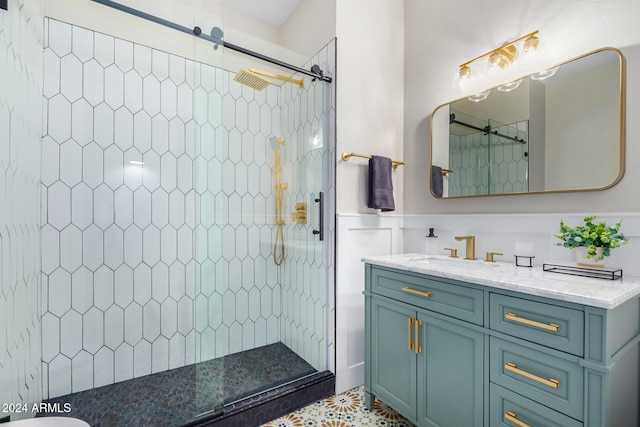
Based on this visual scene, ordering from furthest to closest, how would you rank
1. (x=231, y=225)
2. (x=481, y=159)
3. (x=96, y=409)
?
(x=231, y=225) → (x=481, y=159) → (x=96, y=409)

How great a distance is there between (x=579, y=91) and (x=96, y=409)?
3.04 m

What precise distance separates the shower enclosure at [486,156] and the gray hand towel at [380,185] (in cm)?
39

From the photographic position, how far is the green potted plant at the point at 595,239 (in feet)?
4.05

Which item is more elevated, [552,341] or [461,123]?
[461,123]

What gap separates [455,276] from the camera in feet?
4.29

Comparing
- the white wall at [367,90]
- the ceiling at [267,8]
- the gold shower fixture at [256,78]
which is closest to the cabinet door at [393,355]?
the white wall at [367,90]

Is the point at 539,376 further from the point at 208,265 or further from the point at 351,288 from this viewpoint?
the point at 208,265

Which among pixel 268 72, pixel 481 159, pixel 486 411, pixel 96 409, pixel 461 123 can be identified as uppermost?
pixel 268 72

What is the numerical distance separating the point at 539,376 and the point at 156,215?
2268mm

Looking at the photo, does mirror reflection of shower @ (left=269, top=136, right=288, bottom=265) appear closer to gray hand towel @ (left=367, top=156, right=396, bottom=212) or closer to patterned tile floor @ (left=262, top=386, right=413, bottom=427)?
gray hand towel @ (left=367, top=156, right=396, bottom=212)

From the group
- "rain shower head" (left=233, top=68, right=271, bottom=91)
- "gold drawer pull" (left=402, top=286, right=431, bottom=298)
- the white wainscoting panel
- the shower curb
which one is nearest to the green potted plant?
"gold drawer pull" (left=402, top=286, right=431, bottom=298)

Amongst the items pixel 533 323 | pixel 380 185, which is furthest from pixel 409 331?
pixel 380 185

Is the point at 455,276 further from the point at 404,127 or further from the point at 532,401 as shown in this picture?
the point at 404,127

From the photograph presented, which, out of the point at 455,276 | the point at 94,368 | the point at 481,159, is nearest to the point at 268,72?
the point at 481,159
